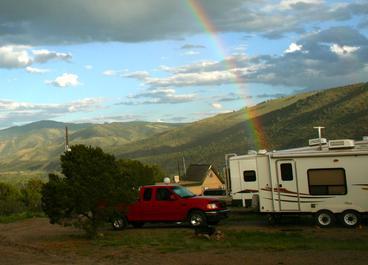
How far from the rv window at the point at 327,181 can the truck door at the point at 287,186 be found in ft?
1.71

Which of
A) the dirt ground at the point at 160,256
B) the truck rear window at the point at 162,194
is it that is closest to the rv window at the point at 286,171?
the dirt ground at the point at 160,256

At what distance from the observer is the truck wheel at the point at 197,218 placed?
1820cm

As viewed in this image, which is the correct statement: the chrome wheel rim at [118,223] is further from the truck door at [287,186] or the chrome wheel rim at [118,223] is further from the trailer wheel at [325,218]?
the trailer wheel at [325,218]

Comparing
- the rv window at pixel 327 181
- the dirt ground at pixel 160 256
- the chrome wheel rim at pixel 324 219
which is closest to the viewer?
the dirt ground at pixel 160 256

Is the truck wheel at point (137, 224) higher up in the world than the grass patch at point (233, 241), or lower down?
higher up

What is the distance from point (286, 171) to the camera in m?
17.7

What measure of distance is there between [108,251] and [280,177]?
6.66 m

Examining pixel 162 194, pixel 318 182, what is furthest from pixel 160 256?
pixel 318 182

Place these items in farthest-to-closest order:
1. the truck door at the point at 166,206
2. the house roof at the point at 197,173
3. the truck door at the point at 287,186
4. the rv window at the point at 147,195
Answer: the house roof at the point at 197,173 → the rv window at the point at 147,195 → the truck door at the point at 166,206 → the truck door at the point at 287,186

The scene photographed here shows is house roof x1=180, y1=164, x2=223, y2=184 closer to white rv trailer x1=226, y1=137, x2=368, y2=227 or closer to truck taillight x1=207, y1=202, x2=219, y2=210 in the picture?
truck taillight x1=207, y1=202, x2=219, y2=210

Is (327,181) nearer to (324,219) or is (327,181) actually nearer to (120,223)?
(324,219)

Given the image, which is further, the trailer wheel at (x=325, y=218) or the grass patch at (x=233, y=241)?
the trailer wheel at (x=325, y=218)

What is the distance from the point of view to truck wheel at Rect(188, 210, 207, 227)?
59.7 feet

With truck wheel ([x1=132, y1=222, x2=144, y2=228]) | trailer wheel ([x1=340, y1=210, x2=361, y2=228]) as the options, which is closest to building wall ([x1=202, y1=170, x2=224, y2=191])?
truck wheel ([x1=132, y1=222, x2=144, y2=228])
